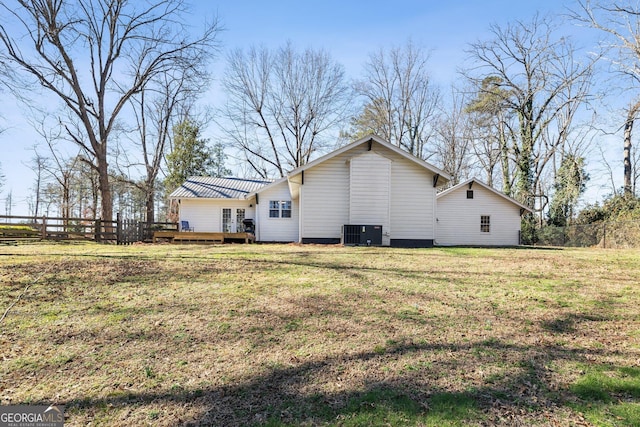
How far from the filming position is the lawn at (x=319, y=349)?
9.16 feet

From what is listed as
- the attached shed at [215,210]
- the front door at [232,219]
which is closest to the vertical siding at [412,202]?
the attached shed at [215,210]

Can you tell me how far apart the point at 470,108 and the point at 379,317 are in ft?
92.3

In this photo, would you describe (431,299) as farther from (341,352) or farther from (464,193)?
(464,193)

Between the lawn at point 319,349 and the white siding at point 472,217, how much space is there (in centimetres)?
1396

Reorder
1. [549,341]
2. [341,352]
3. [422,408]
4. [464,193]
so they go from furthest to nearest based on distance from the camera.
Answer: [464,193] < [549,341] < [341,352] < [422,408]

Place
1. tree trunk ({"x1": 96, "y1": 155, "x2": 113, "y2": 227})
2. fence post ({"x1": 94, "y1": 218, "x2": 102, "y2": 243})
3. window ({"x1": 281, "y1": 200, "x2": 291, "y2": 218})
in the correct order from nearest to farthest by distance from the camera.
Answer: fence post ({"x1": 94, "y1": 218, "x2": 102, "y2": 243}) < tree trunk ({"x1": 96, "y1": 155, "x2": 113, "y2": 227}) < window ({"x1": 281, "y1": 200, "x2": 291, "y2": 218})

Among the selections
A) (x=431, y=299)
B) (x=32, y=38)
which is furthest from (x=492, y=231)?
(x=32, y=38)

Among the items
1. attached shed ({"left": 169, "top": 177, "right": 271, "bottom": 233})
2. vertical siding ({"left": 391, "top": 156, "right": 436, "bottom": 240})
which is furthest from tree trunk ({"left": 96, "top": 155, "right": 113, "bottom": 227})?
vertical siding ({"left": 391, "top": 156, "right": 436, "bottom": 240})

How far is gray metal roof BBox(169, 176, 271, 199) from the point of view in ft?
68.1

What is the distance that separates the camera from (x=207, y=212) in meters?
21.0

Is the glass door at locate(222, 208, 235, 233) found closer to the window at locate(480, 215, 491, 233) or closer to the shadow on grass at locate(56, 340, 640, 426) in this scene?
the window at locate(480, 215, 491, 233)

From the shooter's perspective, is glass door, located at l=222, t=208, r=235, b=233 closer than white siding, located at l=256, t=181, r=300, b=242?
No

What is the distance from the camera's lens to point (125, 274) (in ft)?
22.9

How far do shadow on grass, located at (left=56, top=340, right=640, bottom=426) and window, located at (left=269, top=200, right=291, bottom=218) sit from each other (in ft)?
52.7
